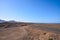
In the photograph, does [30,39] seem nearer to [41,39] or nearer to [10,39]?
[41,39]

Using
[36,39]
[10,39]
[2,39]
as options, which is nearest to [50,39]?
[36,39]

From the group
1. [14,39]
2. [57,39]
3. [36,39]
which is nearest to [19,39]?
[14,39]

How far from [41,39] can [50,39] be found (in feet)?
2.69

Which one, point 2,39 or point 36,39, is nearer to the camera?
point 2,39

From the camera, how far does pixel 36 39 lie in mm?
9359

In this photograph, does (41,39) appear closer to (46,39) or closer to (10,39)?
(46,39)

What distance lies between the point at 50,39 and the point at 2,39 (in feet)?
12.6

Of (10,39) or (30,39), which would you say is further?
(30,39)

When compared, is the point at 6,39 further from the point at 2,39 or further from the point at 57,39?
the point at 57,39

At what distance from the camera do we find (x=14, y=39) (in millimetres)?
8008

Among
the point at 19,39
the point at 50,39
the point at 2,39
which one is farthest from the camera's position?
the point at 50,39

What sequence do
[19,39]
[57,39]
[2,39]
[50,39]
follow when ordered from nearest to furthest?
[2,39], [19,39], [50,39], [57,39]

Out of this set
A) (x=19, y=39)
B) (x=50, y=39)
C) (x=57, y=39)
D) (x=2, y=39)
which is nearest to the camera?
(x=2, y=39)

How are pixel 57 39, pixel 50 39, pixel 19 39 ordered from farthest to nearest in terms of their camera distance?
pixel 57 39 → pixel 50 39 → pixel 19 39
